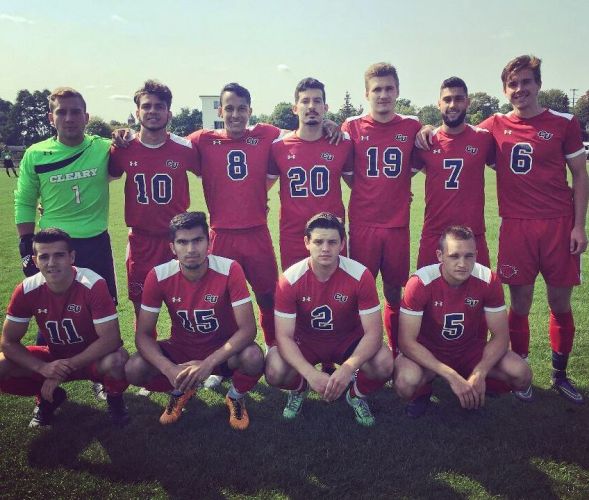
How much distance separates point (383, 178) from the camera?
4.32 meters

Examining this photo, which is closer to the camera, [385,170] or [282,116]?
[385,170]

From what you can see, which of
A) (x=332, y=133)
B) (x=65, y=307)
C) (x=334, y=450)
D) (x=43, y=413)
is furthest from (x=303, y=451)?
(x=332, y=133)

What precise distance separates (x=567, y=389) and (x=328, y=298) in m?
2.23

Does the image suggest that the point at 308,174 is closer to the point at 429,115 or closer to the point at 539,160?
the point at 539,160

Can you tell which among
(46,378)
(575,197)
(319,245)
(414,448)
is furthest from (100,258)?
(575,197)

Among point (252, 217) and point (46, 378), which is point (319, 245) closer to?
point (252, 217)

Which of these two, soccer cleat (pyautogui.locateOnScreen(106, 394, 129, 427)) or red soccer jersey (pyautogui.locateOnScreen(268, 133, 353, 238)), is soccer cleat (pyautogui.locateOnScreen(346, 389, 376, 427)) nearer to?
red soccer jersey (pyautogui.locateOnScreen(268, 133, 353, 238))

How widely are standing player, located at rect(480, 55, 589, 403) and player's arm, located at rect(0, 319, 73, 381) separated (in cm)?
390

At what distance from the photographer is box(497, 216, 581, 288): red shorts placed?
13.2 feet

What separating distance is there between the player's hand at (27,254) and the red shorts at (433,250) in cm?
356

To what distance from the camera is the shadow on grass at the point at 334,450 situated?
9.50 feet

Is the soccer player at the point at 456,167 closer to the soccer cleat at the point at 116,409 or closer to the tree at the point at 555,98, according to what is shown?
the soccer cleat at the point at 116,409

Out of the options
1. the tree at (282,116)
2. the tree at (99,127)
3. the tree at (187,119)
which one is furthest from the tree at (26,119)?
the tree at (282,116)

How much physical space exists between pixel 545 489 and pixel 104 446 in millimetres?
3020
